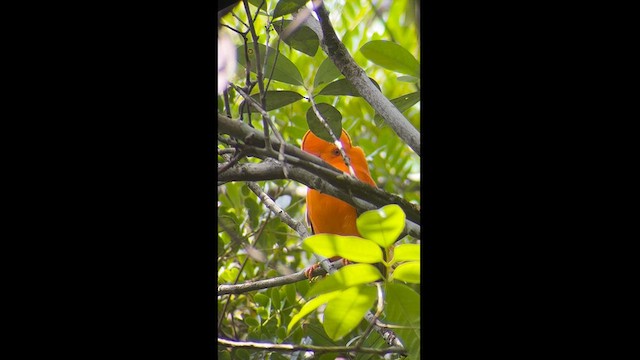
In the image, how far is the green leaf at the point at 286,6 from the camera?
111cm

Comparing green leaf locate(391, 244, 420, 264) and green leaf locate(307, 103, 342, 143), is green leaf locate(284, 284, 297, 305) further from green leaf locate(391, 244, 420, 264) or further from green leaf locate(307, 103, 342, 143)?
green leaf locate(391, 244, 420, 264)

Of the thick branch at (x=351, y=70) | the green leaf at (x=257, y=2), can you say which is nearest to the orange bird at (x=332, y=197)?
the thick branch at (x=351, y=70)

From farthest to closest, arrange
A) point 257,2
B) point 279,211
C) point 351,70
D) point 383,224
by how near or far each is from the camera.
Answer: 1. point 279,211
2. point 257,2
3. point 351,70
4. point 383,224

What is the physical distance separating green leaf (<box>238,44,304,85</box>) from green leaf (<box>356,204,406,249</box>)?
380mm

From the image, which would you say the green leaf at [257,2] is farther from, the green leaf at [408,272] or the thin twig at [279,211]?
the green leaf at [408,272]

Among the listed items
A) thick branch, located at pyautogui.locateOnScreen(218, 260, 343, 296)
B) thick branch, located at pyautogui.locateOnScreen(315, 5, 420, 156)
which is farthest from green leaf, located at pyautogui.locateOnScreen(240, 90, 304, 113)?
thick branch, located at pyautogui.locateOnScreen(218, 260, 343, 296)

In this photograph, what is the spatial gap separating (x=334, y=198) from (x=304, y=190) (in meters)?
0.20

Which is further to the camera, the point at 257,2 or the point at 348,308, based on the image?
the point at 257,2

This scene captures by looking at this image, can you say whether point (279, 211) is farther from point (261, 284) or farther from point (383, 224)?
→ point (383, 224)

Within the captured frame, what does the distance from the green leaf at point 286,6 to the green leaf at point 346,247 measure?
0.41m

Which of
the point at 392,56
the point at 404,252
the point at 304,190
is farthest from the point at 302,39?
the point at 404,252

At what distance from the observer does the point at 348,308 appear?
2.93ft
